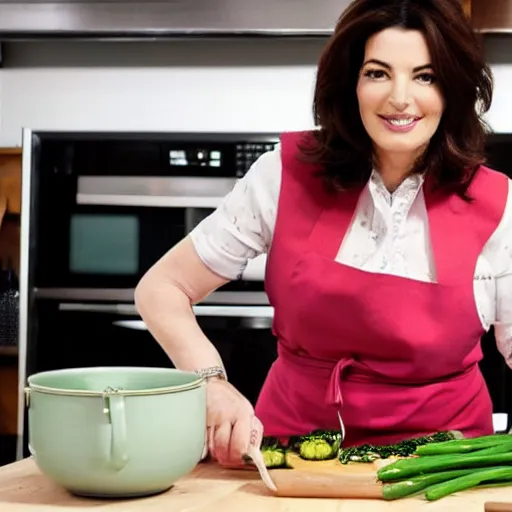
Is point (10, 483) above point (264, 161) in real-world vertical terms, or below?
below

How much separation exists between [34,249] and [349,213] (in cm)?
166

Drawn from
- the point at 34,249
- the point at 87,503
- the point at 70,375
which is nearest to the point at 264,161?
the point at 70,375

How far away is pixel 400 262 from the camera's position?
133 cm

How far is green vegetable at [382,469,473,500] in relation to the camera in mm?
875

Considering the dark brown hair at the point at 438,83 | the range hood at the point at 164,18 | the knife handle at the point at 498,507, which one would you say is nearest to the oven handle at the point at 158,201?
the range hood at the point at 164,18

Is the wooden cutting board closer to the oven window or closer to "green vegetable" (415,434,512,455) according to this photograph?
"green vegetable" (415,434,512,455)

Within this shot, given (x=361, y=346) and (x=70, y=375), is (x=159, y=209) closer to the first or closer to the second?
(x=361, y=346)

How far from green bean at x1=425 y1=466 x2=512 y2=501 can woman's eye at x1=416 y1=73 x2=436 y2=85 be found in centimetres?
61

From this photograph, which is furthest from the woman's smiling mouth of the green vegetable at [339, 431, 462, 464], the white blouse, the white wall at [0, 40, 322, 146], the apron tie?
the white wall at [0, 40, 322, 146]

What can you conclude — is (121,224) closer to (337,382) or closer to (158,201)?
(158,201)

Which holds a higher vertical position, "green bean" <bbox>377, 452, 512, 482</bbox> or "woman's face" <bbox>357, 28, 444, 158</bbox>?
"woman's face" <bbox>357, 28, 444, 158</bbox>

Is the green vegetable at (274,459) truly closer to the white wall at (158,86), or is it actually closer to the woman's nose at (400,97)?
the woman's nose at (400,97)

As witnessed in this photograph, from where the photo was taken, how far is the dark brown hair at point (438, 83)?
4.22ft

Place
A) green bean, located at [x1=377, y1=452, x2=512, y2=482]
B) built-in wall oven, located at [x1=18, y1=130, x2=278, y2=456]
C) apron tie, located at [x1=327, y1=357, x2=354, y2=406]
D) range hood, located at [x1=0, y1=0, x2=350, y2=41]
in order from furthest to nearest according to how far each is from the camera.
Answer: range hood, located at [x1=0, y1=0, x2=350, y2=41], built-in wall oven, located at [x1=18, y1=130, x2=278, y2=456], apron tie, located at [x1=327, y1=357, x2=354, y2=406], green bean, located at [x1=377, y1=452, x2=512, y2=482]
